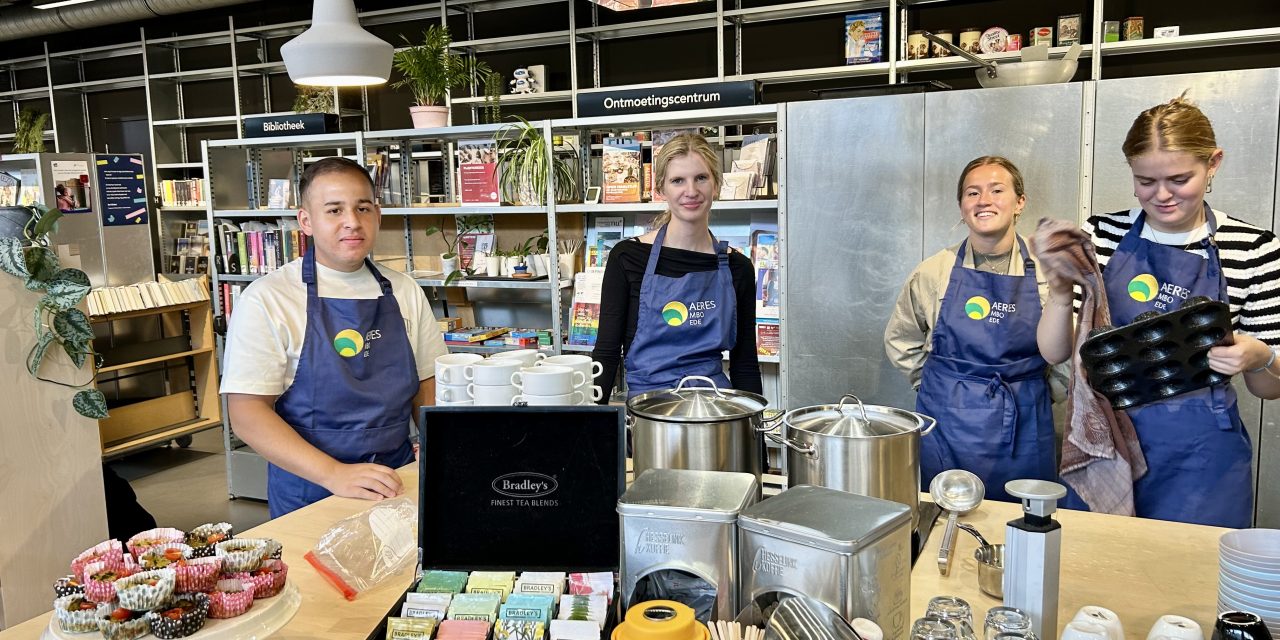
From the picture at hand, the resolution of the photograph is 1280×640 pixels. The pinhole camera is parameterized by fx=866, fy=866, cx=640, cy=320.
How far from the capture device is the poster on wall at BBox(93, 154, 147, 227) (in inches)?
226

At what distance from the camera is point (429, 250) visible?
212 inches

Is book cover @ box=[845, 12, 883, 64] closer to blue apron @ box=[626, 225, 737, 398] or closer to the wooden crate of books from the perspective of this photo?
blue apron @ box=[626, 225, 737, 398]

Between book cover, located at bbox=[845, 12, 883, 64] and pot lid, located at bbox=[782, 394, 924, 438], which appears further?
book cover, located at bbox=[845, 12, 883, 64]

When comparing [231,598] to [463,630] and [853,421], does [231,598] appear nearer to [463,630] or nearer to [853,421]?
[463,630]

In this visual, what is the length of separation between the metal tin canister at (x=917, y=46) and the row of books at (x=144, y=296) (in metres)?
5.39

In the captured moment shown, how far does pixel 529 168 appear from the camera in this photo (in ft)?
14.9

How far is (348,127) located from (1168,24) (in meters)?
7.73

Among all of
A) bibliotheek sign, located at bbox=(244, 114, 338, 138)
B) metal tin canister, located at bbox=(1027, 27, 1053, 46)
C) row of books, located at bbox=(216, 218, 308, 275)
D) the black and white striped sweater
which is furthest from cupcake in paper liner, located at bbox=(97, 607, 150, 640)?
metal tin canister, located at bbox=(1027, 27, 1053, 46)

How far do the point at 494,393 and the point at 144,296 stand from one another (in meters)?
4.84

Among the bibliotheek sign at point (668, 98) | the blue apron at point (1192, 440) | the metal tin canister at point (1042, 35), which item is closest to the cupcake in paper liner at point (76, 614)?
the blue apron at point (1192, 440)

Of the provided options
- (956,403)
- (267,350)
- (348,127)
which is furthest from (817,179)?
(348,127)

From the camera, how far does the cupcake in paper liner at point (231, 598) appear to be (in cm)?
117

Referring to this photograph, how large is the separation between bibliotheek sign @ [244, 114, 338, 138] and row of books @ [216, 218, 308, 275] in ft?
1.97

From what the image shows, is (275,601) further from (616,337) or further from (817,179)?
(817,179)
